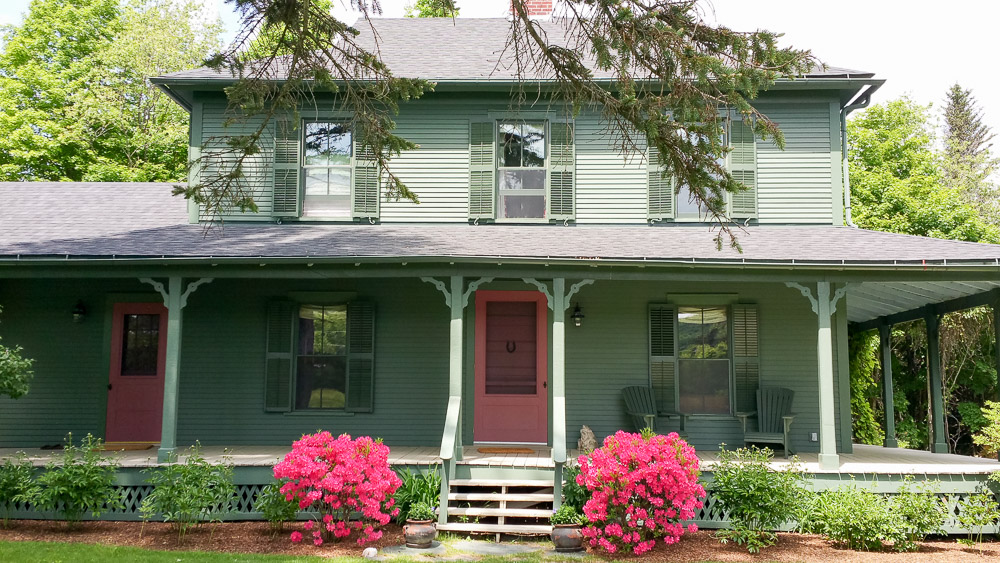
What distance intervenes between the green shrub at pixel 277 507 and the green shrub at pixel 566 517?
97.6 inches

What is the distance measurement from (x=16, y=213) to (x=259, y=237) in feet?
12.8

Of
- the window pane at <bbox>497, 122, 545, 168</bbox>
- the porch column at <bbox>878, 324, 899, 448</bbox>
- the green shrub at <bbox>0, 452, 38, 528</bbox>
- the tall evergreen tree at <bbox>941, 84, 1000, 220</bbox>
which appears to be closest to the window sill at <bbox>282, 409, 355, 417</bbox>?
the green shrub at <bbox>0, 452, 38, 528</bbox>

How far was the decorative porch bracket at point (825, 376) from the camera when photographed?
26.0 feet

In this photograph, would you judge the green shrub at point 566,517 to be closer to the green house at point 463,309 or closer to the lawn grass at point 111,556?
the green house at point 463,309

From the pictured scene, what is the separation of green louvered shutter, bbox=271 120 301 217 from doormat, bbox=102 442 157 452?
3327mm

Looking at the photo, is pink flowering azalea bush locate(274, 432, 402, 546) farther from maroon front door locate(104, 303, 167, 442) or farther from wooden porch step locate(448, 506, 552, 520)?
maroon front door locate(104, 303, 167, 442)

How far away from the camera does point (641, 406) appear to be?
945 centimetres

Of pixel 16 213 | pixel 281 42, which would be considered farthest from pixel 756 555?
pixel 16 213

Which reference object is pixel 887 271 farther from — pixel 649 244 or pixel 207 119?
pixel 207 119

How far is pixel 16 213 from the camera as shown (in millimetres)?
10648

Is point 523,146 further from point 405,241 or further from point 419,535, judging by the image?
point 419,535

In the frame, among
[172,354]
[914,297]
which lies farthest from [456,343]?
[914,297]

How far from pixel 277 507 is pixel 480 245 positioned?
11.6 feet

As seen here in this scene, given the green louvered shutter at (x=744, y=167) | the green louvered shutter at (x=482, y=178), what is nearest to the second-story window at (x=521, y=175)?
the green louvered shutter at (x=482, y=178)
